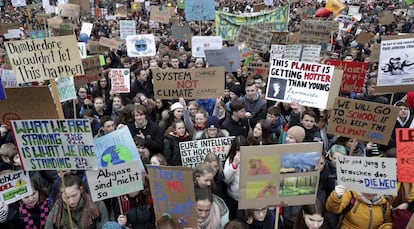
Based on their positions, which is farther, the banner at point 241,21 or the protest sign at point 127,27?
the protest sign at point 127,27

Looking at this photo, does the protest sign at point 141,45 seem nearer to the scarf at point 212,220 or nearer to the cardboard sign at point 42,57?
the cardboard sign at point 42,57

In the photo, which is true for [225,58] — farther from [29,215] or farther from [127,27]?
[127,27]

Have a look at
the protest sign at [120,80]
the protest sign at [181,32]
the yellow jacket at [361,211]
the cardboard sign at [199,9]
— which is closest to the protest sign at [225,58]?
the protest sign at [120,80]

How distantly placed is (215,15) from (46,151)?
890cm

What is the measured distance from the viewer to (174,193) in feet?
11.3

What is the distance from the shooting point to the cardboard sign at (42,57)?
14.6ft

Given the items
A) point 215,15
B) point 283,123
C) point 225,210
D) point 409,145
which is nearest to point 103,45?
point 215,15

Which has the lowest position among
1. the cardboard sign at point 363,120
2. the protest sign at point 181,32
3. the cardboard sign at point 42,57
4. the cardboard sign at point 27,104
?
the protest sign at point 181,32

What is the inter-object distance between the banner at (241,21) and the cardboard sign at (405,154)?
27.4 ft

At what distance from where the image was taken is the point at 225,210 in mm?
3934

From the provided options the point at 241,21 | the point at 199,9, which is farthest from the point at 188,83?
the point at 199,9

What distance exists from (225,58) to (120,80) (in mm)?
2136

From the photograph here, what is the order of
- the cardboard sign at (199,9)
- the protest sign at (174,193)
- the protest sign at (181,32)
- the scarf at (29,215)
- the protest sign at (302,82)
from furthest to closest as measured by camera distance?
the protest sign at (181,32)
the cardboard sign at (199,9)
the protest sign at (302,82)
the scarf at (29,215)
the protest sign at (174,193)

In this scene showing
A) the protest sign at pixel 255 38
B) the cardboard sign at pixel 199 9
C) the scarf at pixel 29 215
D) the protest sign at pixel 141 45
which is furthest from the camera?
the cardboard sign at pixel 199 9
